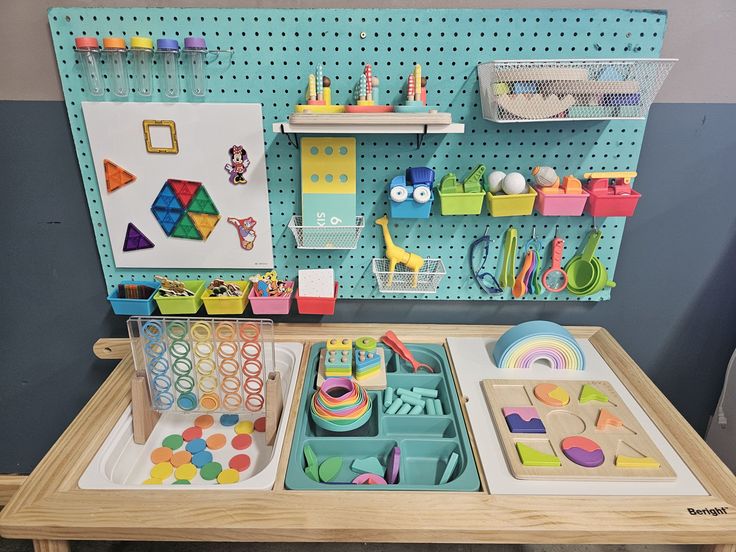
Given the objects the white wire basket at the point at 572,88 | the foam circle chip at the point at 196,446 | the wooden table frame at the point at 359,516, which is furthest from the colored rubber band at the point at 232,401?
the white wire basket at the point at 572,88

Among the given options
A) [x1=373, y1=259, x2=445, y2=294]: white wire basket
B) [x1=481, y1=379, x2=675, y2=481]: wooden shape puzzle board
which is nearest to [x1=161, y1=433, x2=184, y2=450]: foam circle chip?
[x1=373, y1=259, x2=445, y2=294]: white wire basket

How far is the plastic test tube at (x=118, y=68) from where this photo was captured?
4.01 feet

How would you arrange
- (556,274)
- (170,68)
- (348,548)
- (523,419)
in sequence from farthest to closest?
(348,548) < (556,274) < (170,68) < (523,419)

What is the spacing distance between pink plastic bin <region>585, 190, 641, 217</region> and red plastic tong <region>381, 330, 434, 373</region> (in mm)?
663

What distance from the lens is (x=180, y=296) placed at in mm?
1402

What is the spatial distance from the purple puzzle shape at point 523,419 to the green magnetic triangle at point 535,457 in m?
0.06

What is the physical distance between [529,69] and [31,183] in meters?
1.44

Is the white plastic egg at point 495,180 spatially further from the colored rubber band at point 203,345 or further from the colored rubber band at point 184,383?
the colored rubber band at point 184,383

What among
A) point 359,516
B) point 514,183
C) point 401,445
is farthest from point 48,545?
point 514,183

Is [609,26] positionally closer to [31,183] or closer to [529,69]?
[529,69]

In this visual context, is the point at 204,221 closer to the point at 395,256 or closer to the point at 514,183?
the point at 395,256

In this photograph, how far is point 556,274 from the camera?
1480 mm

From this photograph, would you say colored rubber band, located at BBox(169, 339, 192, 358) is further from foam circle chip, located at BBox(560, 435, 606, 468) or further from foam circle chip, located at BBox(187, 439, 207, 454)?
foam circle chip, located at BBox(560, 435, 606, 468)

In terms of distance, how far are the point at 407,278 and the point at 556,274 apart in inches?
18.2
